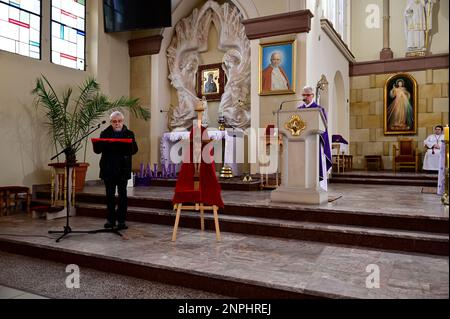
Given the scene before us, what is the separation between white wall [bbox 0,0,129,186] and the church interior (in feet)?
0.09

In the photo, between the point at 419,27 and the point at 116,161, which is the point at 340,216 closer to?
the point at 116,161

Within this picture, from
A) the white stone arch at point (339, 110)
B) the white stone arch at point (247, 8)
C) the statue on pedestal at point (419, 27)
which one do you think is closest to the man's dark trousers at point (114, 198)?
the white stone arch at point (247, 8)

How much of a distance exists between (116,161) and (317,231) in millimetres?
2645

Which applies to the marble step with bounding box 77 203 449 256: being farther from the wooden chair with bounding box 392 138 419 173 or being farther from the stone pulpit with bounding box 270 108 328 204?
the wooden chair with bounding box 392 138 419 173

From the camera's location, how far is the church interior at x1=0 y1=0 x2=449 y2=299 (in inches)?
133

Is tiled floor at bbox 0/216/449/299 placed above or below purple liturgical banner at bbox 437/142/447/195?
below

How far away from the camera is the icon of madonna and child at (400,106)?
12.2 meters

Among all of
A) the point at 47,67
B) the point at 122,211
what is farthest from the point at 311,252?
the point at 47,67

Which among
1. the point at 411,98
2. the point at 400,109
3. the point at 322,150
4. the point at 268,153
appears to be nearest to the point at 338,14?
the point at 411,98

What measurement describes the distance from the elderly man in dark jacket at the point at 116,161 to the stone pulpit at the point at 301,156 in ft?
6.91

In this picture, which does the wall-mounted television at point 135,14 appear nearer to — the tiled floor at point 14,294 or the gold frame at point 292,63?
the gold frame at point 292,63

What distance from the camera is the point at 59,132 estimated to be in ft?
24.6

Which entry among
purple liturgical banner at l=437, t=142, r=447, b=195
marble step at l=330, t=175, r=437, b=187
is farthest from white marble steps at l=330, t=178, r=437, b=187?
purple liturgical banner at l=437, t=142, r=447, b=195
